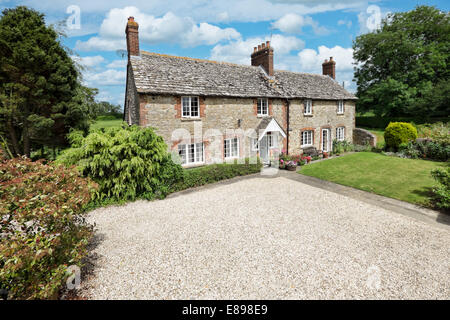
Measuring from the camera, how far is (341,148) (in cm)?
2341

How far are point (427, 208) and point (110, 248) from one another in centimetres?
1241

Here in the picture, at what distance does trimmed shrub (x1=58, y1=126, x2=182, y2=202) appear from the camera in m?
10.2

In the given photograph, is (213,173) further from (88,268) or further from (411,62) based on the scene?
(411,62)

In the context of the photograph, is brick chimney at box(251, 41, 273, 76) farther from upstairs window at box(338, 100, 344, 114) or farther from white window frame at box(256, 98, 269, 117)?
upstairs window at box(338, 100, 344, 114)

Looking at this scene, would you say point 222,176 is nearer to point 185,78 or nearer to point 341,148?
point 185,78

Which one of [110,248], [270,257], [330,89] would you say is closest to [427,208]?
[270,257]

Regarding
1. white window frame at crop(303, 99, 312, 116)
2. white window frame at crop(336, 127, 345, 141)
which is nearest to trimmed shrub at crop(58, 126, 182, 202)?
white window frame at crop(303, 99, 312, 116)

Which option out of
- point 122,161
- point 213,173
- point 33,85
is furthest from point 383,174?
point 33,85

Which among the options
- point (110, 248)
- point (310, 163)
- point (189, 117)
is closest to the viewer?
point (110, 248)

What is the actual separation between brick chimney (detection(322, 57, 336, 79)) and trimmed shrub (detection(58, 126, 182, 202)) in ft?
76.2

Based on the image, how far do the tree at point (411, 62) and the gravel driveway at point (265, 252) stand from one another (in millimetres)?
30444

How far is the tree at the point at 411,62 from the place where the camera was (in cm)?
3084

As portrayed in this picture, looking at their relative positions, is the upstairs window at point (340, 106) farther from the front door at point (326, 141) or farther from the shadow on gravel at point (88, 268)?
the shadow on gravel at point (88, 268)

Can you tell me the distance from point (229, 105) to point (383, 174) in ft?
36.5
